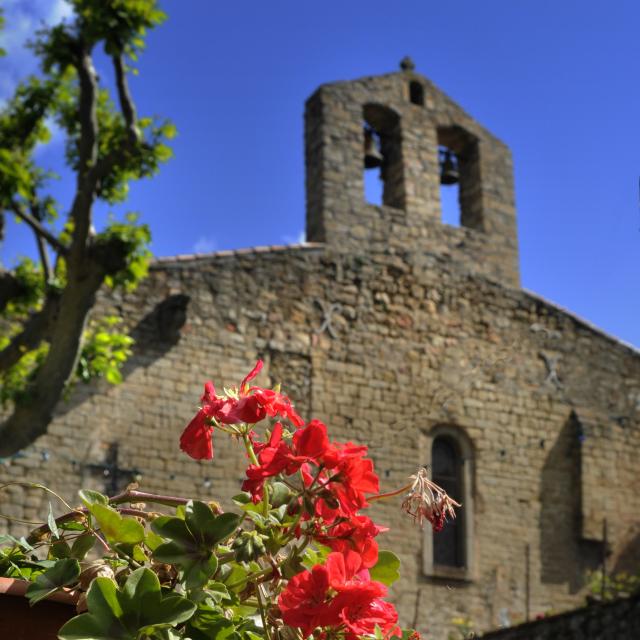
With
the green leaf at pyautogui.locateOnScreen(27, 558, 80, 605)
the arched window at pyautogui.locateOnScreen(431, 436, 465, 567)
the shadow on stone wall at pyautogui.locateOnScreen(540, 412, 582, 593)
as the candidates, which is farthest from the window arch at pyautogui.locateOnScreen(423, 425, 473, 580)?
the green leaf at pyautogui.locateOnScreen(27, 558, 80, 605)

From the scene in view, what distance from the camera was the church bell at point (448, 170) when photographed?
14055 mm

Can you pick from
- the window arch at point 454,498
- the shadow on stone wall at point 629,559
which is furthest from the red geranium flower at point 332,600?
the shadow on stone wall at point 629,559

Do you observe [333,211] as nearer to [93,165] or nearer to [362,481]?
[93,165]

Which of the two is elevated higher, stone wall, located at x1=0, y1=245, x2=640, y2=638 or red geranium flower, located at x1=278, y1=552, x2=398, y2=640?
stone wall, located at x1=0, y1=245, x2=640, y2=638

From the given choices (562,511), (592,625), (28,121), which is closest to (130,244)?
(28,121)

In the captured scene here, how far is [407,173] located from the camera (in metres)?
13.2

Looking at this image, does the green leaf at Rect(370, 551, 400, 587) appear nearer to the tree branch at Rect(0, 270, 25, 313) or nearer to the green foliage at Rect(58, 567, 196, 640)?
the green foliage at Rect(58, 567, 196, 640)

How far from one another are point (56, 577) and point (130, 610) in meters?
0.18

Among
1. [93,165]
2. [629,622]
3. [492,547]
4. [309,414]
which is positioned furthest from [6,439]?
[492,547]

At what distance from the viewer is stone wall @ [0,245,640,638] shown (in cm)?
1064

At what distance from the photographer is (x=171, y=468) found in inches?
417

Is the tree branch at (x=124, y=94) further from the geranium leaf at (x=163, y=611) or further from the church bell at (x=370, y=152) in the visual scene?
the geranium leaf at (x=163, y=611)

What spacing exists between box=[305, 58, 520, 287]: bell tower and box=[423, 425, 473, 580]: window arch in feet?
7.78

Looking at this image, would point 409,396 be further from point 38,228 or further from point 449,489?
point 38,228
